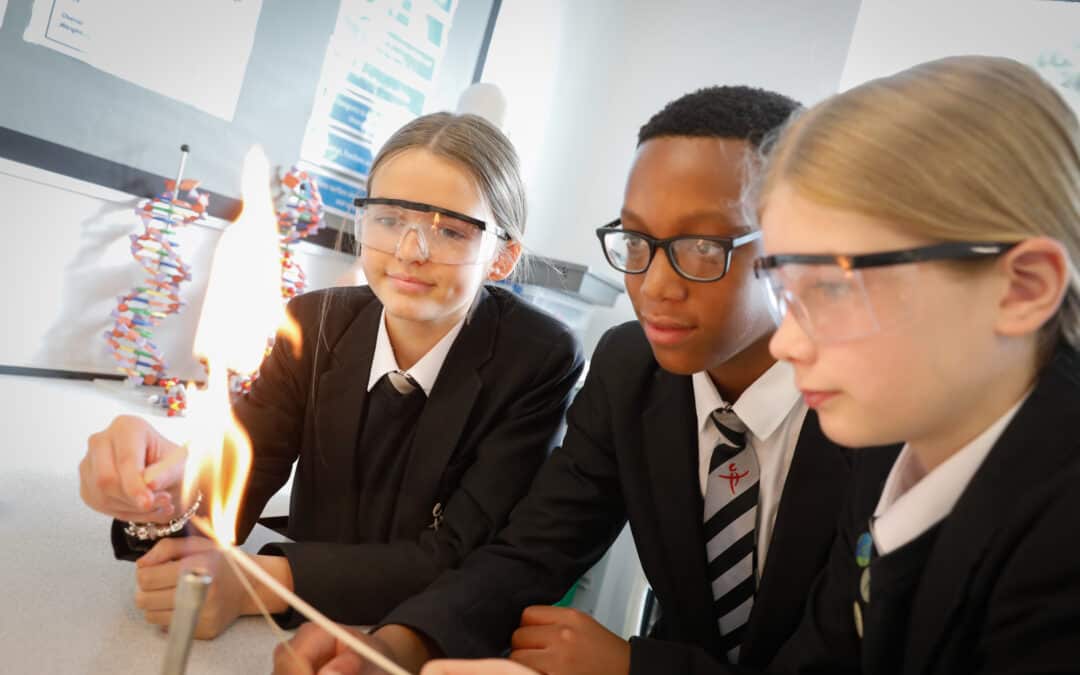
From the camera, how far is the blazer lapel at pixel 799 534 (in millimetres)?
1087

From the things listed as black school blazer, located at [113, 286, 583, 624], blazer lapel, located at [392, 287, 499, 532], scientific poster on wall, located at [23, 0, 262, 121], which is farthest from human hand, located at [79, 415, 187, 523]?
scientific poster on wall, located at [23, 0, 262, 121]

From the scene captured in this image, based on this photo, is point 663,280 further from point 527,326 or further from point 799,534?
point 527,326

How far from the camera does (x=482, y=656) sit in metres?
1.02

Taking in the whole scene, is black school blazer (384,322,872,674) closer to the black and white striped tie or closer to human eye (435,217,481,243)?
the black and white striped tie

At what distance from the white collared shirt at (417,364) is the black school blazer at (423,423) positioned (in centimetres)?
1

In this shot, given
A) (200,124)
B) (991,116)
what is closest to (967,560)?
(991,116)

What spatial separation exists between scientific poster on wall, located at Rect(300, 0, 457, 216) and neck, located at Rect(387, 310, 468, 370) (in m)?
2.41

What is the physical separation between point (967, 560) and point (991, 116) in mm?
424

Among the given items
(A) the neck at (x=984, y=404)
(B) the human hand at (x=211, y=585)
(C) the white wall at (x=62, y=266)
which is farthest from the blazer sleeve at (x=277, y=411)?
(C) the white wall at (x=62, y=266)

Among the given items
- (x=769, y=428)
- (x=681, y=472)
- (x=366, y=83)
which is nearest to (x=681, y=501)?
(x=681, y=472)

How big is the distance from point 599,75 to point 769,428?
3833 millimetres

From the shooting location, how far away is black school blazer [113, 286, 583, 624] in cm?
137

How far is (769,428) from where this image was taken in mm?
1188

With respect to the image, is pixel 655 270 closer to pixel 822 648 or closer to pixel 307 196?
pixel 822 648
